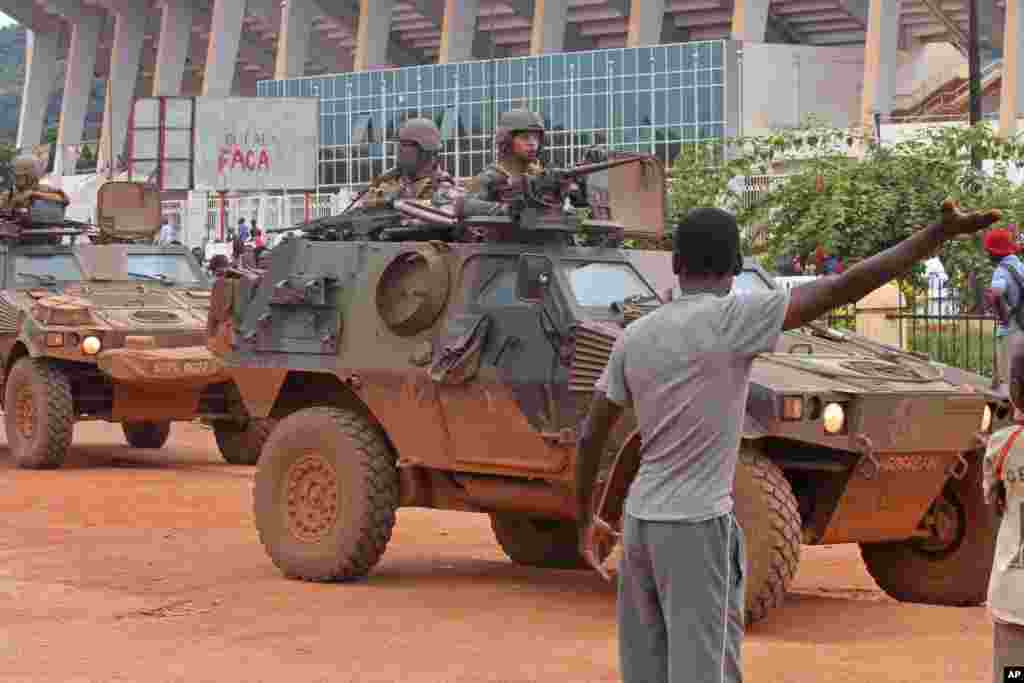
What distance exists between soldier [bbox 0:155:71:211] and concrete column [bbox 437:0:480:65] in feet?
136

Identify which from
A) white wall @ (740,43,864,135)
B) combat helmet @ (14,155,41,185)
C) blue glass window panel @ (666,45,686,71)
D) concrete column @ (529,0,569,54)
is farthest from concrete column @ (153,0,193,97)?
combat helmet @ (14,155,41,185)

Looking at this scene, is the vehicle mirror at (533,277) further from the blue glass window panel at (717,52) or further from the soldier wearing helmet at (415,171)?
the blue glass window panel at (717,52)

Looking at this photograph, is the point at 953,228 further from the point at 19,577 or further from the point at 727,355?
the point at 19,577

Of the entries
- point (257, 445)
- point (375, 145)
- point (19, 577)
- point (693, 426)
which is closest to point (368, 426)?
point (19, 577)

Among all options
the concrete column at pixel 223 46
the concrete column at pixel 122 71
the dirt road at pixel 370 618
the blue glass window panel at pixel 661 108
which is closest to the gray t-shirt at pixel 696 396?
the dirt road at pixel 370 618

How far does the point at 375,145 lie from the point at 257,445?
42896 mm

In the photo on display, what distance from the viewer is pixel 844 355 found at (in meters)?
10.1

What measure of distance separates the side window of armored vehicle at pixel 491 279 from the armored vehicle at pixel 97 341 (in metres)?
5.68

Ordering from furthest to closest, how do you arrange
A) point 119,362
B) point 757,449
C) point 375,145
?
1. point 375,145
2. point 119,362
3. point 757,449

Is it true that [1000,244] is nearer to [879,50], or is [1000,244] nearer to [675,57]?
[879,50]

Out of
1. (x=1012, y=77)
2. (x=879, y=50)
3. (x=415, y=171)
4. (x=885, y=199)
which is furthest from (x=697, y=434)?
(x=879, y=50)

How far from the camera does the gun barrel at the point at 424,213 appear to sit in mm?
11008

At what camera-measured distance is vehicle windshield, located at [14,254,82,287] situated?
60.2 ft

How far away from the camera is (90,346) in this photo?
55.0 ft
